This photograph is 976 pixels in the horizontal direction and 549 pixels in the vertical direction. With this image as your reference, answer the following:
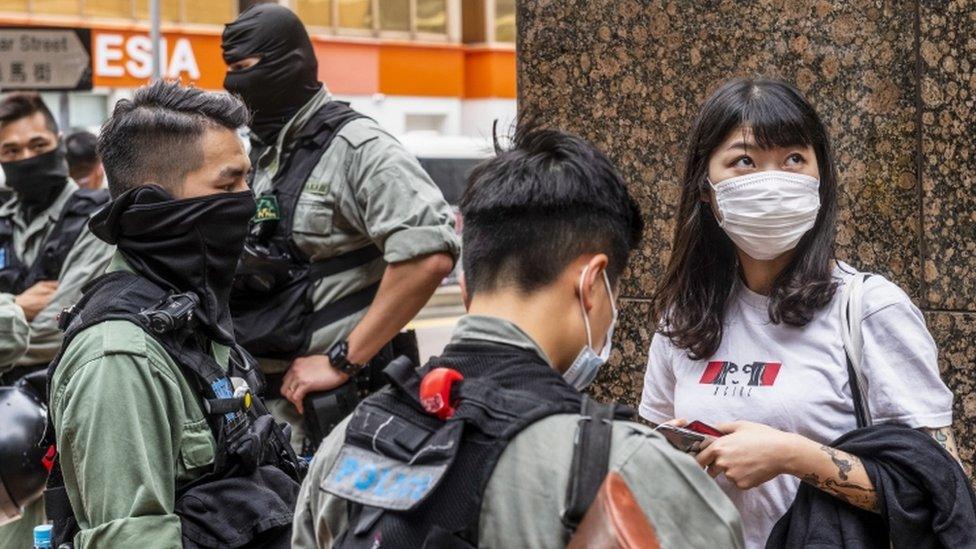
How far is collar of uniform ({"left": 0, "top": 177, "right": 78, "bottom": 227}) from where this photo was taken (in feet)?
21.8

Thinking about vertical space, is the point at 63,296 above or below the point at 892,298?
below

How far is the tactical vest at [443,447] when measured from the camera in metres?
1.94

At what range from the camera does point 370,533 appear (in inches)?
79.0

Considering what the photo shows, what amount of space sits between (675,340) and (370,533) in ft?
4.15

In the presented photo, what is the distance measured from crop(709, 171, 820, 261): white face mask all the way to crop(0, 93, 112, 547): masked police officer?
3.45 meters

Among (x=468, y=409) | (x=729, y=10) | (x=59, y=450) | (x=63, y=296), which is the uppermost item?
(x=729, y=10)

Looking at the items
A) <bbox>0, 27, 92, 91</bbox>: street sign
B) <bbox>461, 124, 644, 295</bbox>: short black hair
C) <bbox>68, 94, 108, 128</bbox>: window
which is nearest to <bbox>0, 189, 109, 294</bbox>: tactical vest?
<bbox>0, 27, 92, 91</bbox>: street sign

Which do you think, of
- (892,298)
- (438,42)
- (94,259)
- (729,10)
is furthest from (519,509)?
(438,42)

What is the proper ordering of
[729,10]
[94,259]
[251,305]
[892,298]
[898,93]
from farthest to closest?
[94,259]
[251,305]
[729,10]
[898,93]
[892,298]

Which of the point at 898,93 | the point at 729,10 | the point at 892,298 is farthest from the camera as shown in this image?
the point at 729,10

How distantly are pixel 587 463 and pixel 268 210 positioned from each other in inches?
116

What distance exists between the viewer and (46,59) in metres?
8.77

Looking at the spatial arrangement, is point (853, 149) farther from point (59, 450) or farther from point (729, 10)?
point (59, 450)

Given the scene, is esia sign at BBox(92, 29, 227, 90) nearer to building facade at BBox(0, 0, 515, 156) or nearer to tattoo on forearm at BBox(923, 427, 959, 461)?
building facade at BBox(0, 0, 515, 156)
